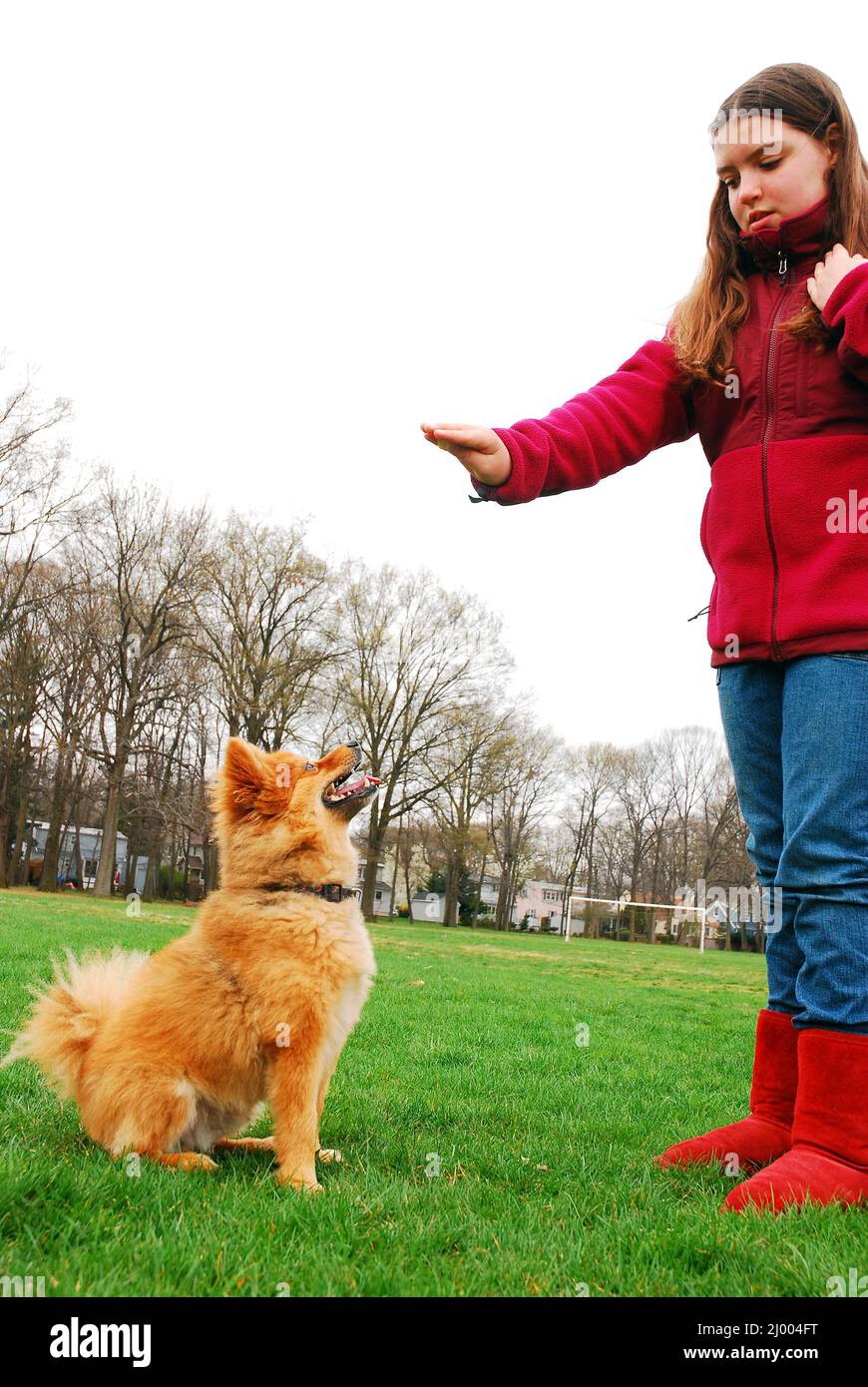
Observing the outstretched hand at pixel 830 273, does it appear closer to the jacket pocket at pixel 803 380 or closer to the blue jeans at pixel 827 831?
the jacket pocket at pixel 803 380

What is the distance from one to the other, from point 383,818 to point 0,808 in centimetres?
1562

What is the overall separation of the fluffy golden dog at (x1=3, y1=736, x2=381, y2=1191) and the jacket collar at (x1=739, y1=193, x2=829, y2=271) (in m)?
2.57

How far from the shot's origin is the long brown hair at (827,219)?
2943mm

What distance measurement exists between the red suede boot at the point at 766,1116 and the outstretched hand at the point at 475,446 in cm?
197

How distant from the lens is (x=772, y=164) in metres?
2.96

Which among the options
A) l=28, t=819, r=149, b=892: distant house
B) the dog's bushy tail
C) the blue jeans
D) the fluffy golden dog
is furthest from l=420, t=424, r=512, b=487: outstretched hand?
l=28, t=819, r=149, b=892: distant house

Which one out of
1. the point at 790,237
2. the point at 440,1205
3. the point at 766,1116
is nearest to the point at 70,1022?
the point at 440,1205

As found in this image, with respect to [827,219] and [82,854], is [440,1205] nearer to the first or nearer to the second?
[827,219]

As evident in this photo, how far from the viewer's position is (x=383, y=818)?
1442 inches

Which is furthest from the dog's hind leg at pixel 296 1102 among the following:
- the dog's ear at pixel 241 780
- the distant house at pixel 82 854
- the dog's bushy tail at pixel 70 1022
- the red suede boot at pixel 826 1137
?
the distant house at pixel 82 854

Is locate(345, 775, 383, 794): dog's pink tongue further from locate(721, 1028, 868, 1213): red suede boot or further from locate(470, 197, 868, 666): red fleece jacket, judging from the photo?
locate(721, 1028, 868, 1213): red suede boot

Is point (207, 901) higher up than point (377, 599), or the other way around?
point (377, 599)
